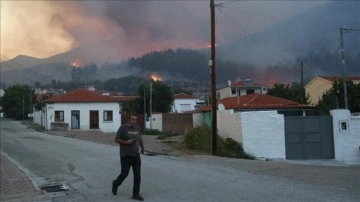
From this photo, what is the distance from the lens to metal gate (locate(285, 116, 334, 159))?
21.0 m

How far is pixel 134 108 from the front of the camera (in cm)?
6725

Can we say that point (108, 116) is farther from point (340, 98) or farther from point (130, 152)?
point (130, 152)

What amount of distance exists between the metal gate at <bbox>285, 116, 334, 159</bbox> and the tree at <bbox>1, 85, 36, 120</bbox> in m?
91.5

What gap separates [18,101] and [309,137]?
9863 cm

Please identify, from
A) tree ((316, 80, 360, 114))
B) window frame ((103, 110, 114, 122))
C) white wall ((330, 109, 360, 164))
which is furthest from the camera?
window frame ((103, 110, 114, 122))

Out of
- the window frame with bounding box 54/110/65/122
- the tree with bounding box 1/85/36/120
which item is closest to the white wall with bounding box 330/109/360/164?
the window frame with bounding box 54/110/65/122

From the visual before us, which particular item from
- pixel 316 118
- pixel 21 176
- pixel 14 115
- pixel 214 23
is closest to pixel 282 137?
pixel 316 118

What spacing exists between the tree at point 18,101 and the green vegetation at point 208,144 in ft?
283

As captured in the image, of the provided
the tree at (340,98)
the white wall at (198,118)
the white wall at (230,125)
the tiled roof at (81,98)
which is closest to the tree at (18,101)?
the tiled roof at (81,98)

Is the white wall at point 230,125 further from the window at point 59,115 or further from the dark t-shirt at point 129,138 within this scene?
the window at point 59,115

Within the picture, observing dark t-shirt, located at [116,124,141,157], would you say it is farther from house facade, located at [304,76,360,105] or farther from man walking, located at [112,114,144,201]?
house facade, located at [304,76,360,105]

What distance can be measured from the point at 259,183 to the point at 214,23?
12.6m

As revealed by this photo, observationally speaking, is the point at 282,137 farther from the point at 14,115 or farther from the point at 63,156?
the point at 14,115

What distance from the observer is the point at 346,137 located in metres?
20.8
